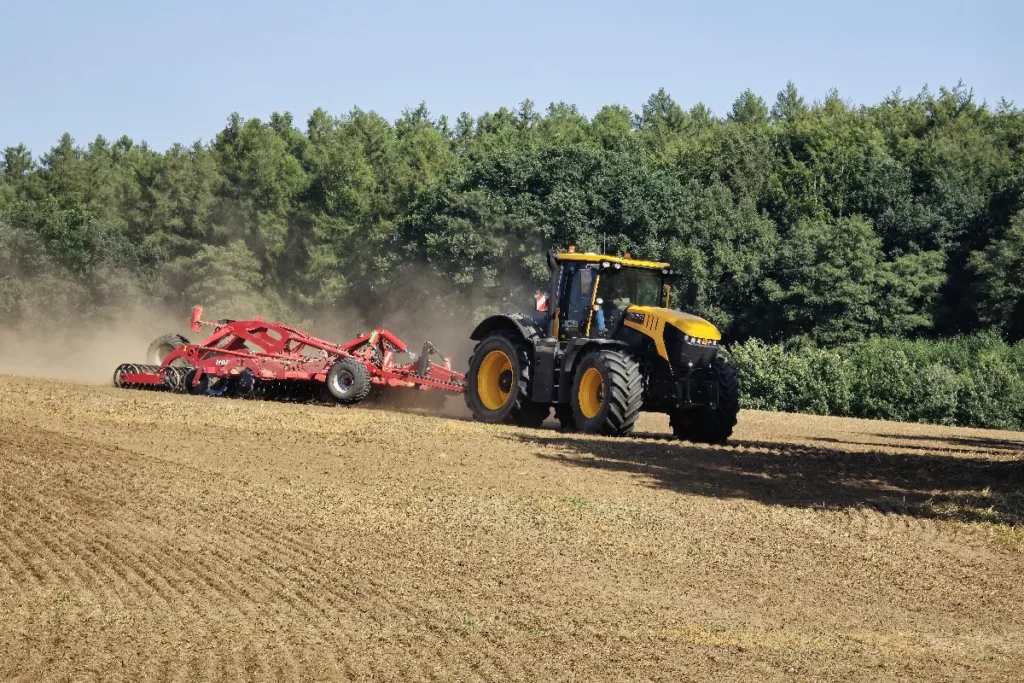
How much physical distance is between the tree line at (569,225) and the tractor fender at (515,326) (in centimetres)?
2327

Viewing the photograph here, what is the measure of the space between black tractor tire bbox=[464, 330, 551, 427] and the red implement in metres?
0.90

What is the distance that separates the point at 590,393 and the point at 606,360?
89 centimetres

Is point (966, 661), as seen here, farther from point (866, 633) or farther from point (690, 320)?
point (690, 320)

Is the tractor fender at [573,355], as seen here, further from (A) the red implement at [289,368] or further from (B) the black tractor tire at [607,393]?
(A) the red implement at [289,368]

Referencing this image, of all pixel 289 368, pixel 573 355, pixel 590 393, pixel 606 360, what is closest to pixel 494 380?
pixel 573 355

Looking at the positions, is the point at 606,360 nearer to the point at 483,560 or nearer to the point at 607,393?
the point at 607,393

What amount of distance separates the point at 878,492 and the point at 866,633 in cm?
691

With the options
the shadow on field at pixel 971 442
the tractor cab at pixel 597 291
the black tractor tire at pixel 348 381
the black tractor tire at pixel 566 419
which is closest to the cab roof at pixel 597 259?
the tractor cab at pixel 597 291

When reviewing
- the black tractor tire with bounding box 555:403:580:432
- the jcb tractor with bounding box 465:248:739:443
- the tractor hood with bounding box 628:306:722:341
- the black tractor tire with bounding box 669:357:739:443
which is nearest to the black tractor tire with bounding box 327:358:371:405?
the jcb tractor with bounding box 465:248:739:443

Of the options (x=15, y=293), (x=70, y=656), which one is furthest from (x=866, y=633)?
(x=15, y=293)

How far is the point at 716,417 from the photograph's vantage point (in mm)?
19953

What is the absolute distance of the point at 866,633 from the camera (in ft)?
29.0

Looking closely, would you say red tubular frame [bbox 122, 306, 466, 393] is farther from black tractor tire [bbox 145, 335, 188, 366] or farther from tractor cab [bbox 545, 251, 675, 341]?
tractor cab [bbox 545, 251, 675, 341]

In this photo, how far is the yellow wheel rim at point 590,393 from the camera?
19.7 metres
